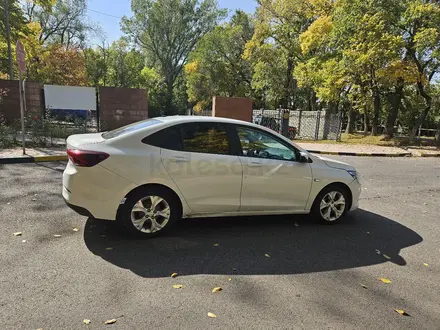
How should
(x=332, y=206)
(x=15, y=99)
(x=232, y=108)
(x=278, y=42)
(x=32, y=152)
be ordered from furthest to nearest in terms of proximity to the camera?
(x=278, y=42) < (x=232, y=108) < (x=15, y=99) < (x=32, y=152) < (x=332, y=206)

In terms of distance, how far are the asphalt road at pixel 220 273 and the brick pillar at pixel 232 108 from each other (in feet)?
39.5

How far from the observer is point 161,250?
3.72m

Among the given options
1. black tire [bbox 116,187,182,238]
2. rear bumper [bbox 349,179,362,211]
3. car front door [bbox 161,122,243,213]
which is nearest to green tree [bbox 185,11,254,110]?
rear bumper [bbox 349,179,362,211]

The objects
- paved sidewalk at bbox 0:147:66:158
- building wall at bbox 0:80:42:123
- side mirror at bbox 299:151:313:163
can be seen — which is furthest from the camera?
building wall at bbox 0:80:42:123

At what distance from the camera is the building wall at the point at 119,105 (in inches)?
525

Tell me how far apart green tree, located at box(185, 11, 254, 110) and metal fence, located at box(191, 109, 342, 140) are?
486 inches

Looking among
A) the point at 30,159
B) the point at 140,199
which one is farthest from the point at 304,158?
the point at 30,159

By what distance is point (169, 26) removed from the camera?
122ft

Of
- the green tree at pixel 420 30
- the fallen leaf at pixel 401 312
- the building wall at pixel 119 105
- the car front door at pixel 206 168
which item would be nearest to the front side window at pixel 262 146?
the car front door at pixel 206 168

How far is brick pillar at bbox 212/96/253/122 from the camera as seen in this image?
54.1ft

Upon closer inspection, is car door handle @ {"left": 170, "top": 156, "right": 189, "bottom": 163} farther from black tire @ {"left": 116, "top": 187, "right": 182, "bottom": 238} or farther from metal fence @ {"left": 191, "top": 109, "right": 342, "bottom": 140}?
metal fence @ {"left": 191, "top": 109, "right": 342, "bottom": 140}

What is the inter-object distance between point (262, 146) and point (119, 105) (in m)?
10.6

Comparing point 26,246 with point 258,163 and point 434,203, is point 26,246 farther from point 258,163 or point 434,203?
point 434,203

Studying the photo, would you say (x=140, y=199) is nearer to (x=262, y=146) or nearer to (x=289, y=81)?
(x=262, y=146)
